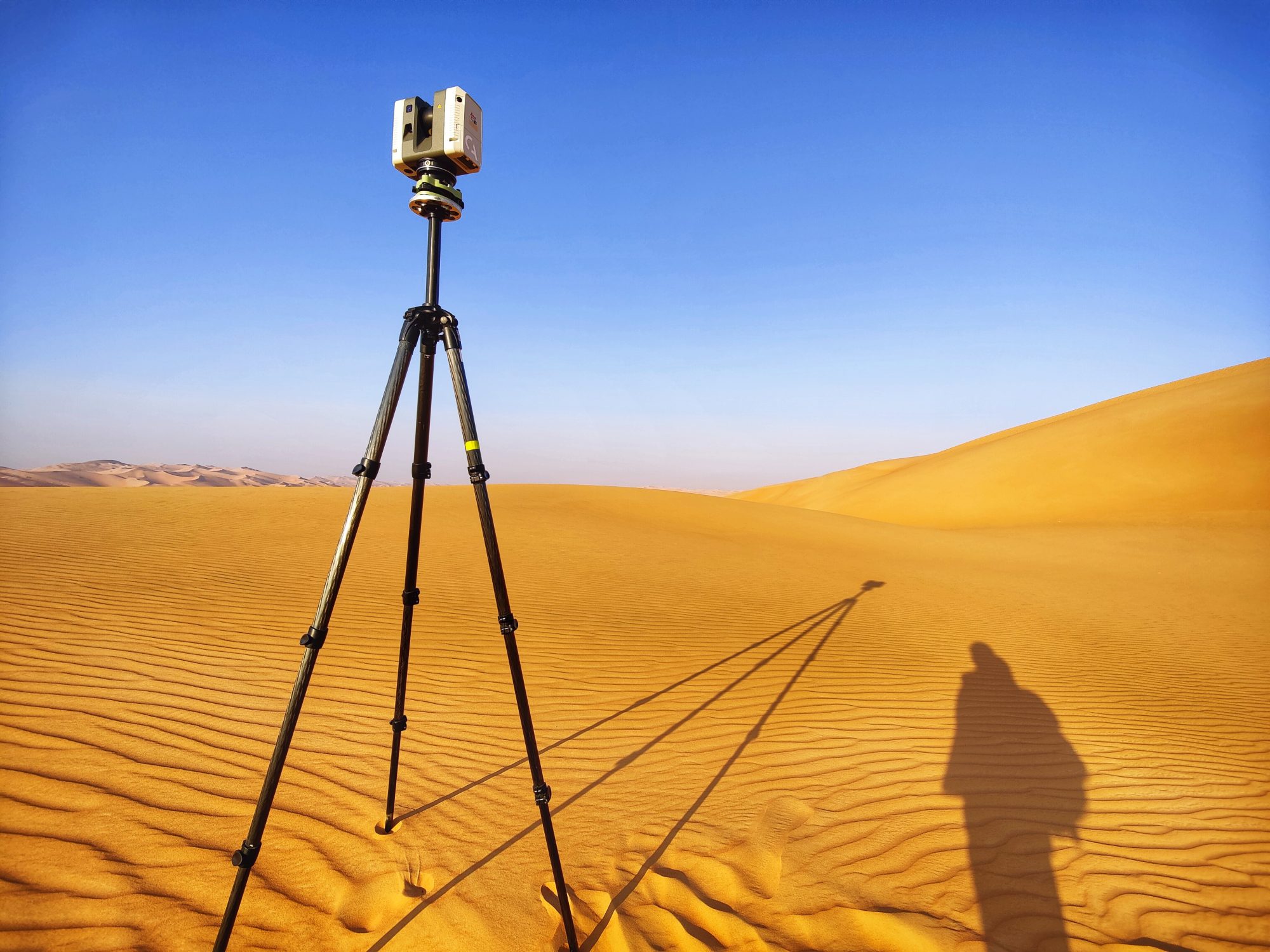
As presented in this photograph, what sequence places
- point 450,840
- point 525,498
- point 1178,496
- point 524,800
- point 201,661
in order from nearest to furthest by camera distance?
point 450,840
point 524,800
point 201,661
point 525,498
point 1178,496

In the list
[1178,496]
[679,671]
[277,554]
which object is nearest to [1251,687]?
[679,671]

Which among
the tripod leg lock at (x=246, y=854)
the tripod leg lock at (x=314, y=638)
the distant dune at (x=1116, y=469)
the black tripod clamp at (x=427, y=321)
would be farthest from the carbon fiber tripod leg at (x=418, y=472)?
the distant dune at (x=1116, y=469)

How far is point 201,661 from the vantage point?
5.00m

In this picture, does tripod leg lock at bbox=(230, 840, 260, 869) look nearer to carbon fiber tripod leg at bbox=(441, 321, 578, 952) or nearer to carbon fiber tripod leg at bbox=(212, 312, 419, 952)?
carbon fiber tripod leg at bbox=(212, 312, 419, 952)

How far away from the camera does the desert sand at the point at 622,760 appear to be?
2.62 meters

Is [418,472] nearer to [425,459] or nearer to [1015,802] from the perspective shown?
[425,459]

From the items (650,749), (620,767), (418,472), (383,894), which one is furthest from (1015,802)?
(418,472)

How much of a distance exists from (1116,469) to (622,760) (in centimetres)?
3038

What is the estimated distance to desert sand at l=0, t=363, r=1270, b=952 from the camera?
8.61ft

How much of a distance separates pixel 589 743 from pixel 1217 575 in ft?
55.9

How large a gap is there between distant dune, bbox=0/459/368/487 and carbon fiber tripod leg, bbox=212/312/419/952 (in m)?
31.5

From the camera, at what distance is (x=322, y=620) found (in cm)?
204

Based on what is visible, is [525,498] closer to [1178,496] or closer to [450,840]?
[450,840]

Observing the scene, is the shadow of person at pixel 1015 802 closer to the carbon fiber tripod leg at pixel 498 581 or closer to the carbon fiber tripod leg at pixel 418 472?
the carbon fiber tripod leg at pixel 498 581
